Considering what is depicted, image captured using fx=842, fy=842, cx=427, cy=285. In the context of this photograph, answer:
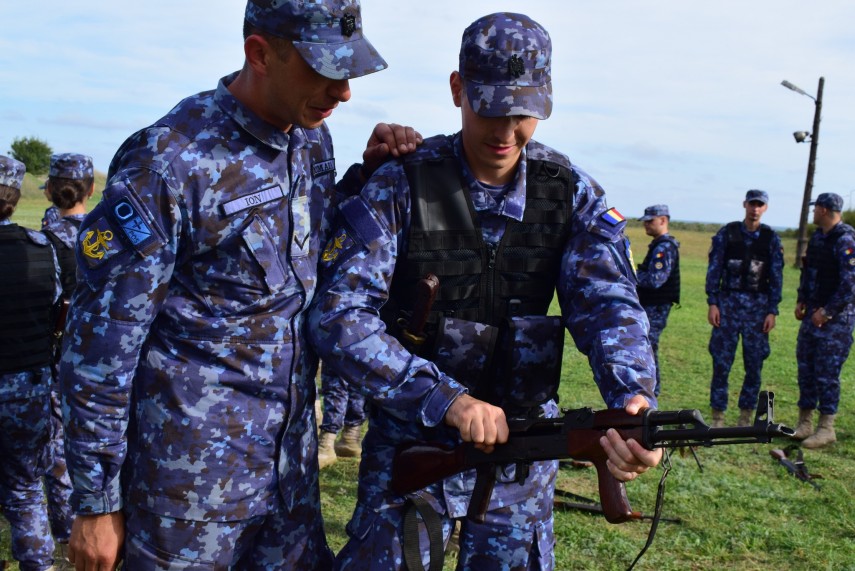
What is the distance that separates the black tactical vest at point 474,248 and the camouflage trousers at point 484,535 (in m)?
0.58

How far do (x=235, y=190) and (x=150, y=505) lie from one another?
95cm

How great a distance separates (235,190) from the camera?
2428 millimetres

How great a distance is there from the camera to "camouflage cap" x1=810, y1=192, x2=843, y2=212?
873 centimetres

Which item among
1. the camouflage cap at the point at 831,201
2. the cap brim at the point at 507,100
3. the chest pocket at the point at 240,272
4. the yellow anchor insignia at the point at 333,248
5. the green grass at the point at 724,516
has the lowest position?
the green grass at the point at 724,516

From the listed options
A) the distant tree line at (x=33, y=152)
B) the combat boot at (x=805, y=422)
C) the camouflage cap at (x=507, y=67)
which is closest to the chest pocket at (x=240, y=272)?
the camouflage cap at (x=507, y=67)

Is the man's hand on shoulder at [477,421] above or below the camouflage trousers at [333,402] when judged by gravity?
above

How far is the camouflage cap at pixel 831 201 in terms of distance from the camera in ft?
28.6

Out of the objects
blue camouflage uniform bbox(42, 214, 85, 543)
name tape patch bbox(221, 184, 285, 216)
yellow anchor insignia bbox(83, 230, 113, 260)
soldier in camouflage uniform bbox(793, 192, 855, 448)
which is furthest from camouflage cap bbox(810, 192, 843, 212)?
yellow anchor insignia bbox(83, 230, 113, 260)

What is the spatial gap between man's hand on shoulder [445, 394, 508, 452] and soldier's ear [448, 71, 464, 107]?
3.30 ft

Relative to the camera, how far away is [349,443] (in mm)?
7016

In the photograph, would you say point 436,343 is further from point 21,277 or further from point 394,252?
point 21,277

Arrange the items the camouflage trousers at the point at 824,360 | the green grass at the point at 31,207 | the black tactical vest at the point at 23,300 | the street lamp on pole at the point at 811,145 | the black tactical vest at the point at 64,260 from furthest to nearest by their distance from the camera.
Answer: the green grass at the point at 31,207, the street lamp on pole at the point at 811,145, the camouflage trousers at the point at 824,360, the black tactical vest at the point at 64,260, the black tactical vest at the point at 23,300

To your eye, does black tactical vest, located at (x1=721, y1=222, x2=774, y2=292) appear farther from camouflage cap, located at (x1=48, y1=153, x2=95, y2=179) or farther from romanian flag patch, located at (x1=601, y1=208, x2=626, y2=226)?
romanian flag patch, located at (x1=601, y1=208, x2=626, y2=226)

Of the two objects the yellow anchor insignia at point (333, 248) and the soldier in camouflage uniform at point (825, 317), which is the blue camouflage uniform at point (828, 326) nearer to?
the soldier in camouflage uniform at point (825, 317)
